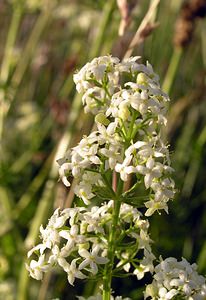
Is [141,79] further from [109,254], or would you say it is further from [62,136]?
[62,136]

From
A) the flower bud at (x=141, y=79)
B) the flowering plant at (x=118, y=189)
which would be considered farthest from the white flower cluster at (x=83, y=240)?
the flower bud at (x=141, y=79)

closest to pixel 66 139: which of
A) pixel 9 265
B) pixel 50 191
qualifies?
pixel 50 191

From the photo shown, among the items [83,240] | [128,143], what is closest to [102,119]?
[128,143]

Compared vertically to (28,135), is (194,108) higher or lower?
higher

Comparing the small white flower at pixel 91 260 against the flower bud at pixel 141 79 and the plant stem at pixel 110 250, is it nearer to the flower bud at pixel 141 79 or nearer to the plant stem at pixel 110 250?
the plant stem at pixel 110 250

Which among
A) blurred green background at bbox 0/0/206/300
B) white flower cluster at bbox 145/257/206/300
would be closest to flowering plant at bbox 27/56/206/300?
white flower cluster at bbox 145/257/206/300

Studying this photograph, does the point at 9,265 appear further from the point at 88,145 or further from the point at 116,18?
the point at 88,145
